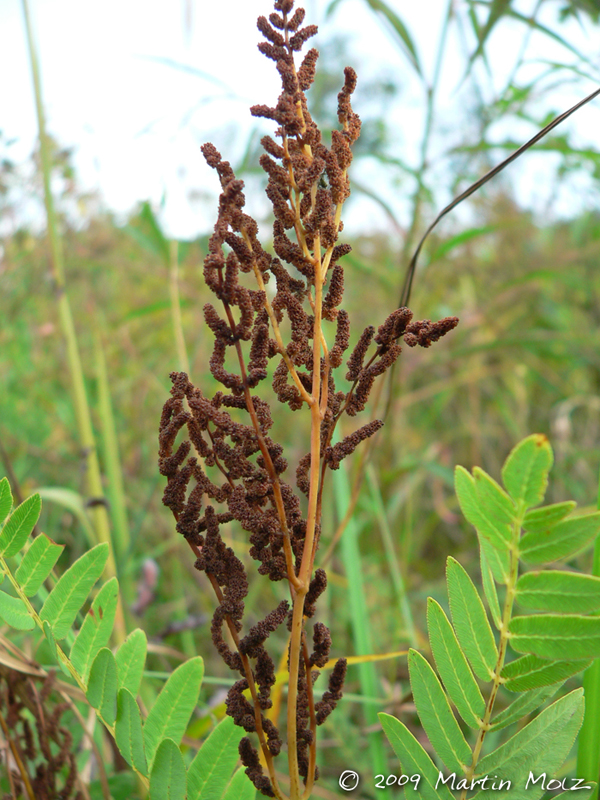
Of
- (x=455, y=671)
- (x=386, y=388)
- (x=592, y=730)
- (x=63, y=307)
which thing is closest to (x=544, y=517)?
(x=455, y=671)

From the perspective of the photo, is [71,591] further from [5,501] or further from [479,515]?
[479,515]

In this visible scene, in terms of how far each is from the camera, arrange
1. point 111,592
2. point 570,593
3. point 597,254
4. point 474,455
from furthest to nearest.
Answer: point 597,254 → point 474,455 → point 111,592 → point 570,593

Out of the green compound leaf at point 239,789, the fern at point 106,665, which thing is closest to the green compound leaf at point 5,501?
the fern at point 106,665

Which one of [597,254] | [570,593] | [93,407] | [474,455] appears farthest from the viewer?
[597,254]

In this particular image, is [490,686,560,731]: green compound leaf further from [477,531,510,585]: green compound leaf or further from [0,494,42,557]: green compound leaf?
[0,494,42,557]: green compound leaf

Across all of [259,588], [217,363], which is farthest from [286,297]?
[259,588]

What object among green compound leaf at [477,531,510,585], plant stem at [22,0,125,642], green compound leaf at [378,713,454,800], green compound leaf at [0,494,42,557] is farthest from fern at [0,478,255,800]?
plant stem at [22,0,125,642]

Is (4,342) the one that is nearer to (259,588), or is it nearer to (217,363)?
(259,588)
